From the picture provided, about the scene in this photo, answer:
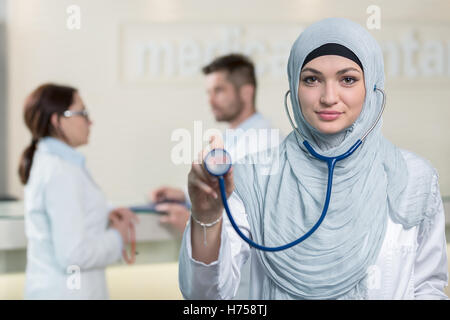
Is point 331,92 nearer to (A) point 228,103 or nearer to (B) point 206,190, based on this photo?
(B) point 206,190

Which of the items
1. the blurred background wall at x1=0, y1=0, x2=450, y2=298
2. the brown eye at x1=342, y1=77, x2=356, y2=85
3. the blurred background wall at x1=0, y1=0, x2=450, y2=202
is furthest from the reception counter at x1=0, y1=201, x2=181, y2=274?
the brown eye at x1=342, y1=77, x2=356, y2=85

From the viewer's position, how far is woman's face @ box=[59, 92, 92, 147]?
1381 mm

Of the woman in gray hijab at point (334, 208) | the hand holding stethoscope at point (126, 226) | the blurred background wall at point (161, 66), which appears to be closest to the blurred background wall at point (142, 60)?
the blurred background wall at point (161, 66)

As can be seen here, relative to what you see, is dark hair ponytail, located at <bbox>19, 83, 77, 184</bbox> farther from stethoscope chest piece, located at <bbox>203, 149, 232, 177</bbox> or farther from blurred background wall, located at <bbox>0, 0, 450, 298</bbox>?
stethoscope chest piece, located at <bbox>203, 149, 232, 177</bbox>

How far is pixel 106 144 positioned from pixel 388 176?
1.68 metres

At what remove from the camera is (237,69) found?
1409 millimetres

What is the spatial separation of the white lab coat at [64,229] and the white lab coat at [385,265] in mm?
704

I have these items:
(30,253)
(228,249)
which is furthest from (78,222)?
(228,249)

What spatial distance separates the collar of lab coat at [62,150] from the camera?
134 cm

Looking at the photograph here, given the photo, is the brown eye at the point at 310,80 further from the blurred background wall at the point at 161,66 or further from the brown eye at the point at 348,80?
the blurred background wall at the point at 161,66

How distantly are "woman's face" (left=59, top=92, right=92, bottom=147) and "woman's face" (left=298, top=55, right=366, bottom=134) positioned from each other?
88 centimetres
